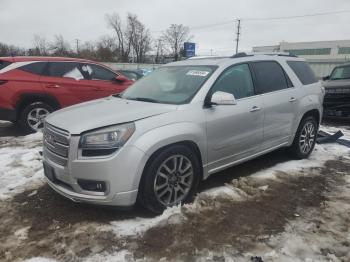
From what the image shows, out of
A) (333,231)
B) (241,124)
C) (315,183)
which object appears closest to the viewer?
(333,231)

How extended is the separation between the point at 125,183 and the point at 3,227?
1376 millimetres

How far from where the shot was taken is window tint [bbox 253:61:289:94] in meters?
5.17

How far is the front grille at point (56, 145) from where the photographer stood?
12.3 ft

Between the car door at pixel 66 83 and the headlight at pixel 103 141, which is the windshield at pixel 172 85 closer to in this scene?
the headlight at pixel 103 141

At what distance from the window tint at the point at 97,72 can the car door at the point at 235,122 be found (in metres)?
4.71

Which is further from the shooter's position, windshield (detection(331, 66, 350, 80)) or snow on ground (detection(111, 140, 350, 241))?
windshield (detection(331, 66, 350, 80))

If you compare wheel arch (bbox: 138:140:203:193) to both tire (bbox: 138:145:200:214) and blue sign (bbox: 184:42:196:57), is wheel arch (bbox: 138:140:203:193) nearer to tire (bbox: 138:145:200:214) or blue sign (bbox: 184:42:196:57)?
tire (bbox: 138:145:200:214)

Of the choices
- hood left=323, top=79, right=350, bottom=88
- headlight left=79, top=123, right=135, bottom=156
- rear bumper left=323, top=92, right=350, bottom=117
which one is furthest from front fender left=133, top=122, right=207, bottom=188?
hood left=323, top=79, right=350, bottom=88

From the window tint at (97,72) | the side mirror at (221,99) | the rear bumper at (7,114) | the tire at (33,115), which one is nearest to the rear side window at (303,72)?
the side mirror at (221,99)

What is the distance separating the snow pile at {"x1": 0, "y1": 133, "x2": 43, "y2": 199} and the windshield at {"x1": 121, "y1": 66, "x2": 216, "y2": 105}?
176 cm

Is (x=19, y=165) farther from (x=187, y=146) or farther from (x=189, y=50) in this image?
(x=189, y=50)

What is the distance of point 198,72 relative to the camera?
471 cm

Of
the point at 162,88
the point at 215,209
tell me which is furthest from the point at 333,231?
the point at 162,88

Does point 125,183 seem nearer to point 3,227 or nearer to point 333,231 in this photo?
point 3,227
